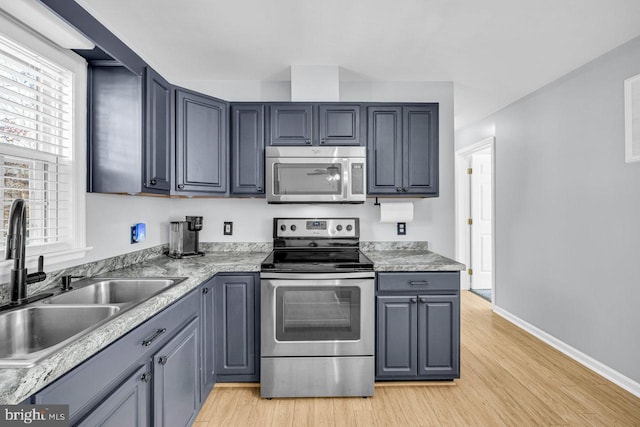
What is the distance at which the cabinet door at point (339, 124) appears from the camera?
2.58 metres

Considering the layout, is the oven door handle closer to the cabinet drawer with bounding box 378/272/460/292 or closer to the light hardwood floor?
the cabinet drawer with bounding box 378/272/460/292

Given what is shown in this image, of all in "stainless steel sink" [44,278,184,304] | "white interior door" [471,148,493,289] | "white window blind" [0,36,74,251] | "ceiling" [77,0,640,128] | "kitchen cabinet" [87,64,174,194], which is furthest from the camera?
"white interior door" [471,148,493,289]

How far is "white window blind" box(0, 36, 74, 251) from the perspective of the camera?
1.41m

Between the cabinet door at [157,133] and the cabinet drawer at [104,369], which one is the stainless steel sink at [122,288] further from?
the cabinet door at [157,133]

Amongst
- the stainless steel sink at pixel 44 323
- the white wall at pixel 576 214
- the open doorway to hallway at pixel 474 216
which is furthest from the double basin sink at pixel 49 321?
the open doorway to hallway at pixel 474 216

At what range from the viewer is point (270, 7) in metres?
1.95

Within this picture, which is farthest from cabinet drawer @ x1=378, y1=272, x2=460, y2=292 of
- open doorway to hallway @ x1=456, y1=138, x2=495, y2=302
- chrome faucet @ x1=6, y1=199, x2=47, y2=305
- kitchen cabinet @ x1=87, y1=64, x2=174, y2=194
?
open doorway to hallway @ x1=456, y1=138, x2=495, y2=302

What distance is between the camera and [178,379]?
1630 mm

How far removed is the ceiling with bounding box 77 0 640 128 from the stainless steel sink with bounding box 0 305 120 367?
1745mm

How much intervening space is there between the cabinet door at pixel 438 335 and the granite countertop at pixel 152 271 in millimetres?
246

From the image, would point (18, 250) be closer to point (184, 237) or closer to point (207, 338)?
point (207, 338)

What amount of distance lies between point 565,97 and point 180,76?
136 inches

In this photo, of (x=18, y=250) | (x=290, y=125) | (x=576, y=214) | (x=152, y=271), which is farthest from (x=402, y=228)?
(x=18, y=250)

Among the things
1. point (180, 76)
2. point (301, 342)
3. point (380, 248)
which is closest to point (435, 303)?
point (380, 248)
